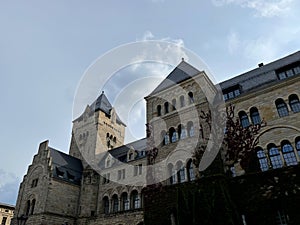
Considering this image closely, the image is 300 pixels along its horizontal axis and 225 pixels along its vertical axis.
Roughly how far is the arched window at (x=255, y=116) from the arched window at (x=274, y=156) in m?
2.15

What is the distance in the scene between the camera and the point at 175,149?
67.1ft

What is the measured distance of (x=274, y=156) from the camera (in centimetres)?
1772

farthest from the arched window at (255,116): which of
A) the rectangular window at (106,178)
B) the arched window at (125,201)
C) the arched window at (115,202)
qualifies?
the rectangular window at (106,178)

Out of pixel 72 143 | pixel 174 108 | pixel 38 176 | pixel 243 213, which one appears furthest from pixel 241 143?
pixel 72 143

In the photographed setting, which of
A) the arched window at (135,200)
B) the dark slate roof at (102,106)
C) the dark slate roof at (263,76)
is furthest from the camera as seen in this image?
the dark slate roof at (102,106)

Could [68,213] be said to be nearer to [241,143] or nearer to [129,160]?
[129,160]

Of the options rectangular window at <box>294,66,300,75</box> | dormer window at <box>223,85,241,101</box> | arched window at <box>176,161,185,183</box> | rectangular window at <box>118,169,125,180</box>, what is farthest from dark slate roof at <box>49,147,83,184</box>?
rectangular window at <box>294,66,300,75</box>

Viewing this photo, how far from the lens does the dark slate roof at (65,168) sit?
36312 millimetres

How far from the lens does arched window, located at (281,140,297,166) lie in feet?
55.6

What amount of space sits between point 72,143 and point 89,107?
27.5 ft

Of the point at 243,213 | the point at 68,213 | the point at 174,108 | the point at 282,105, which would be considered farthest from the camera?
the point at 68,213

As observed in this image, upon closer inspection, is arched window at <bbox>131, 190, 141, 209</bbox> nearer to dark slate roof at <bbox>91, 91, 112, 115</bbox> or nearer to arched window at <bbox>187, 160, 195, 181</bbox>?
arched window at <bbox>187, 160, 195, 181</bbox>

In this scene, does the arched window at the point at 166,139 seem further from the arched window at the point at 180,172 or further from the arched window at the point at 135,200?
the arched window at the point at 135,200

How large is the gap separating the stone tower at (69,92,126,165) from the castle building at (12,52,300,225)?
8.95 m
